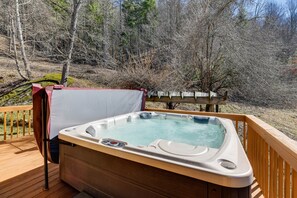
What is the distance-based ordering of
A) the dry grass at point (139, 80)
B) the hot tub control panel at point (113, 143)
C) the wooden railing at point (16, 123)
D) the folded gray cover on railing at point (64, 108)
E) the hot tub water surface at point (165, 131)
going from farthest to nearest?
1. the dry grass at point (139, 80)
2. the wooden railing at point (16, 123)
3. the hot tub water surface at point (165, 131)
4. the folded gray cover on railing at point (64, 108)
5. the hot tub control panel at point (113, 143)

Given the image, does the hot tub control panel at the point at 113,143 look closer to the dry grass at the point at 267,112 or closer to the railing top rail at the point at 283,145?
the railing top rail at the point at 283,145

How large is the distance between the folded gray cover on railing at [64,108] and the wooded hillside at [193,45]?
119 inches

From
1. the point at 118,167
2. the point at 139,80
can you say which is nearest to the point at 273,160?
the point at 118,167

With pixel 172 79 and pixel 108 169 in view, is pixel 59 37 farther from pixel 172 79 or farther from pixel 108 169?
Result: pixel 108 169

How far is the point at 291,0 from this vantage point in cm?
1077

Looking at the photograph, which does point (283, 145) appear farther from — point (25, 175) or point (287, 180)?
point (25, 175)

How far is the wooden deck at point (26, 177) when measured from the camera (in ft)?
6.57

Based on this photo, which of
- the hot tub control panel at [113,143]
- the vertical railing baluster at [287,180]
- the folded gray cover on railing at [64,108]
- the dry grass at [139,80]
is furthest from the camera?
the dry grass at [139,80]

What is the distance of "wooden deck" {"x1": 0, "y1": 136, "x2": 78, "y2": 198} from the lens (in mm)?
2014

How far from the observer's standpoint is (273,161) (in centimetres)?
159

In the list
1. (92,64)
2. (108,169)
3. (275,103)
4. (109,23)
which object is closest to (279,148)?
(108,169)

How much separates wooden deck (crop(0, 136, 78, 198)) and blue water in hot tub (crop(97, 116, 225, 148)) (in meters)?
0.74

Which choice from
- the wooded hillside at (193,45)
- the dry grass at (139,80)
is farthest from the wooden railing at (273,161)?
the wooded hillside at (193,45)

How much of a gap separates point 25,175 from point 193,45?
627 cm
